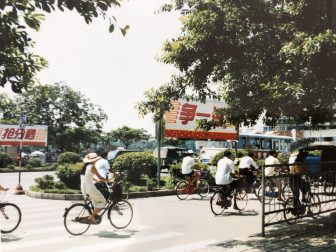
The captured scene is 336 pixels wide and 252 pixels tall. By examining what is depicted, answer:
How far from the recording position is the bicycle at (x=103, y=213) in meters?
9.03

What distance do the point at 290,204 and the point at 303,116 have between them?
2.70m

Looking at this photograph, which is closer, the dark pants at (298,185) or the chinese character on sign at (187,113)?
the dark pants at (298,185)

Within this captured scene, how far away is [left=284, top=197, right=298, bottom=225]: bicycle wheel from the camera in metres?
9.40

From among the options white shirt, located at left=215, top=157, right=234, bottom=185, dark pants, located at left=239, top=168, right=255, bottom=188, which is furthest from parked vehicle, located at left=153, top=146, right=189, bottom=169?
white shirt, located at left=215, top=157, right=234, bottom=185

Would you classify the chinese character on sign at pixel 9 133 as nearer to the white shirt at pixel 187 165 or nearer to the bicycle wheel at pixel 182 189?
the bicycle wheel at pixel 182 189

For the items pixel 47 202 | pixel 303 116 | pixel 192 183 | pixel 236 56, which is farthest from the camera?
pixel 192 183

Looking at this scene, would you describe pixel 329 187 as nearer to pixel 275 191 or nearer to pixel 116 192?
pixel 275 191

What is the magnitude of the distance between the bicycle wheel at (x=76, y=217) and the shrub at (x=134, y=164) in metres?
9.70

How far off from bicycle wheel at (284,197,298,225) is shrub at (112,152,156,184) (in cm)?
1051

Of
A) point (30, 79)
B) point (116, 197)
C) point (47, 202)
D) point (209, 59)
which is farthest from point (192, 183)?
point (30, 79)

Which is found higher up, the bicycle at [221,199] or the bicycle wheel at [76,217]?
the bicycle at [221,199]

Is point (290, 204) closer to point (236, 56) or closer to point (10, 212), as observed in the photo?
point (236, 56)

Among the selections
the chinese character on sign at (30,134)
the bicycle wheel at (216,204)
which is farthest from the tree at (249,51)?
the chinese character on sign at (30,134)

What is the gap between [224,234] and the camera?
9039mm
